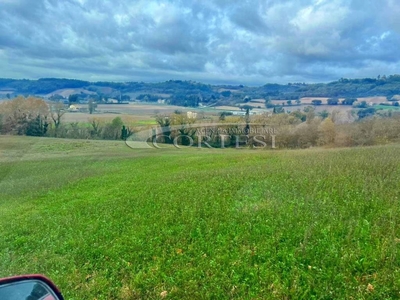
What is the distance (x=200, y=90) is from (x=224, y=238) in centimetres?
5112

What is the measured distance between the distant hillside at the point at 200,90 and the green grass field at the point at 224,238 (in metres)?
27.8

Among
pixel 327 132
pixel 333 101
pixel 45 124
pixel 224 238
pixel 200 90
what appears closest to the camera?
pixel 224 238

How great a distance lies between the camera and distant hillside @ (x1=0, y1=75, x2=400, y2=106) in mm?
35594

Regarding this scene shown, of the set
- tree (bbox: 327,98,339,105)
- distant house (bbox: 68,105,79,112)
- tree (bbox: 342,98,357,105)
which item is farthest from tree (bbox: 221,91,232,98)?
distant house (bbox: 68,105,79,112)

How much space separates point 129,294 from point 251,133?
1021 inches

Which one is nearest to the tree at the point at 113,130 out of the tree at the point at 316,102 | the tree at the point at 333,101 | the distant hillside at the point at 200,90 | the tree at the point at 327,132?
the distant hillside at the point at 200,90

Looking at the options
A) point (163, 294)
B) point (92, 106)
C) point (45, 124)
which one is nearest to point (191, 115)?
point (92, 106)

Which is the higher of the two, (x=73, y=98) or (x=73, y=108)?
(x=73, y=98)

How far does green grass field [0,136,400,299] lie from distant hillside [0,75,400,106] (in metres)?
27.8

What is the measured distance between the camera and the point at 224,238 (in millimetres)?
4695

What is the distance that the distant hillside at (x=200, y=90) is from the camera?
35.6 metres

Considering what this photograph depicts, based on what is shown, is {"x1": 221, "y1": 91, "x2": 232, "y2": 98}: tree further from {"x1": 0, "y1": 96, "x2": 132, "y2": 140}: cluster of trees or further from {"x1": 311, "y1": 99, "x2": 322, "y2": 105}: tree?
{"x1": 0, "y1": 96, "x2": 132, "y2": 140}: cluster of trees

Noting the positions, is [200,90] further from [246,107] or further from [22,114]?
[22,114]

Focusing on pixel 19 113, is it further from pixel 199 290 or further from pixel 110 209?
pixel 199 290
